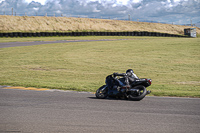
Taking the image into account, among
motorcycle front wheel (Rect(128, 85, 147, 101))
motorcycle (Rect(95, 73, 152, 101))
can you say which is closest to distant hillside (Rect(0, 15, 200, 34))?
motorcycle (Rect(95, 73, 152, 101))

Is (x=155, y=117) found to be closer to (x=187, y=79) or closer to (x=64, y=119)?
(x=64, y=119)

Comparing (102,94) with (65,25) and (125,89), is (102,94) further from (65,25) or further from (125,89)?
(65,25)

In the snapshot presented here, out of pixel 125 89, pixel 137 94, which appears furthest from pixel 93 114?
pixel 137 94

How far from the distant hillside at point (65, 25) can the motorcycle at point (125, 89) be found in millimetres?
64973

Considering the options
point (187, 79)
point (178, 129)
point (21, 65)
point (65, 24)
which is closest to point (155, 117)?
point (178, 129)

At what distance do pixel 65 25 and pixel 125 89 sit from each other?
85.4 meters

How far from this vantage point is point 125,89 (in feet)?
28.8

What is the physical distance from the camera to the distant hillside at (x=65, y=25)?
252ft

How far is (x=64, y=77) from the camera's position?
1516cm

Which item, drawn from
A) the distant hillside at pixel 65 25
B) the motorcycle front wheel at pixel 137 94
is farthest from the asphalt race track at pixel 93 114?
the distant hillside at pixel 65 25

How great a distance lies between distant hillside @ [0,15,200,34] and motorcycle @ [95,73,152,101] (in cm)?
6497

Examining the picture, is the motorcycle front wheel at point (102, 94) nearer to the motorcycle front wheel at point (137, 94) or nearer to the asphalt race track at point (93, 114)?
the asphalt race track at point (93, 114)

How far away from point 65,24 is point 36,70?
77.6 m

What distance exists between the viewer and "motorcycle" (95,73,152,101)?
871 cm
